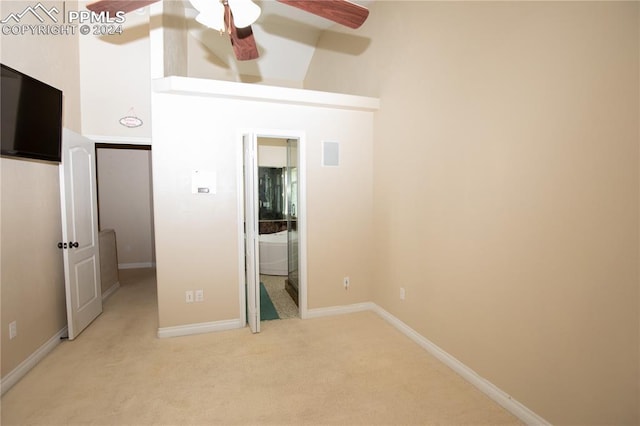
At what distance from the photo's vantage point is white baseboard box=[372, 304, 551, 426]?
210 centimetres

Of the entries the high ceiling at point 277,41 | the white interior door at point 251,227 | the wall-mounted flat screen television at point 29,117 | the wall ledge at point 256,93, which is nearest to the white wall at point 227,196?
the wall ledge at point 256,93

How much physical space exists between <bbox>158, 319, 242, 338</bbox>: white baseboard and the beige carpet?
0.08m

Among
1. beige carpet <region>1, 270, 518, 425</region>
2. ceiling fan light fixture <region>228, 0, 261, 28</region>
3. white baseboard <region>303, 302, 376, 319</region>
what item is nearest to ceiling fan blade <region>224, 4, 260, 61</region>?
ceiling fan light fixture <region>228, 0, 261, 28</region>

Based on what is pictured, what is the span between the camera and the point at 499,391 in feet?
7.53

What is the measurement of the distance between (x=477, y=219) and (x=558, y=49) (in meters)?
1.18

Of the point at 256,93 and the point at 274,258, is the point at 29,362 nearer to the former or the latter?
the point at 256,93

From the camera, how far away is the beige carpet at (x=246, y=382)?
217 centimetres

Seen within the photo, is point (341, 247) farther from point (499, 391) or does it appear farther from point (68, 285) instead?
point (68, 285)

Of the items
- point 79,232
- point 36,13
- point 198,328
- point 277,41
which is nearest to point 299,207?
point 198,328

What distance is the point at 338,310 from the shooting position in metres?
3.91

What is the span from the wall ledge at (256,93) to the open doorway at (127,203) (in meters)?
3.77

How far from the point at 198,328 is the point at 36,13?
3.30 meters

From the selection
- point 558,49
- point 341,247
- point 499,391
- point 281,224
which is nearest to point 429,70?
point 558,49

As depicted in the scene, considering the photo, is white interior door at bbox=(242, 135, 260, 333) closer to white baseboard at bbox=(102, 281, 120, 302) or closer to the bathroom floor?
the bathroom floor
